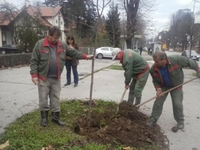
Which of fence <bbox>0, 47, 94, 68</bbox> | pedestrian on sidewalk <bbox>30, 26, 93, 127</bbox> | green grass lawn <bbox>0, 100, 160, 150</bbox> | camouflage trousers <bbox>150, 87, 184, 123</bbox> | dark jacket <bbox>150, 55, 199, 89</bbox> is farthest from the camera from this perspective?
fence <bbox>0, 47, 94, 68</bbox>

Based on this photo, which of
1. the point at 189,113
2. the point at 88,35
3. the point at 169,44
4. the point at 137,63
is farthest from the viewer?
the point at 169,44

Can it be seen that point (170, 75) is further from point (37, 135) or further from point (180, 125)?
point (37, 135)

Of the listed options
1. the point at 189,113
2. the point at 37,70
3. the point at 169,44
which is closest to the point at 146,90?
the point at 189,113

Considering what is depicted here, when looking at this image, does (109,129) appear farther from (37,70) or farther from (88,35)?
(88,35)

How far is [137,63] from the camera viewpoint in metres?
4.48

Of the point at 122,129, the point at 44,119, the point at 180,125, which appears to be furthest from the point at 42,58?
the point at 180,125

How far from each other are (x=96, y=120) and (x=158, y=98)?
1.24 meters

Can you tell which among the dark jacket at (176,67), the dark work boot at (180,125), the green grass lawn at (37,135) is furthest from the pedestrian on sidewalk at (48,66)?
the dark work boot at (180,125)

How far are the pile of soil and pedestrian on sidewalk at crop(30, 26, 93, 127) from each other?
0.56 m

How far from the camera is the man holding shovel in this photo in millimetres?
3631

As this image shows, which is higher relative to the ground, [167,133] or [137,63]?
[137,63]

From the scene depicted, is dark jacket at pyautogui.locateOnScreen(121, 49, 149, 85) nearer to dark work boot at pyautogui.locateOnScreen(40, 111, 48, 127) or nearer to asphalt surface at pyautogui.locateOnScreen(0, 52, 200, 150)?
asphalt surface at pyautogui.locateOnScreen(0, 52, 200, 150)

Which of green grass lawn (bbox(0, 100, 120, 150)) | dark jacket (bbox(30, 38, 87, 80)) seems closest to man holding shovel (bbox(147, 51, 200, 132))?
green grass lawn (bbox(0, 100, 120, 150))

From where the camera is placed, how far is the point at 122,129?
3.48m
